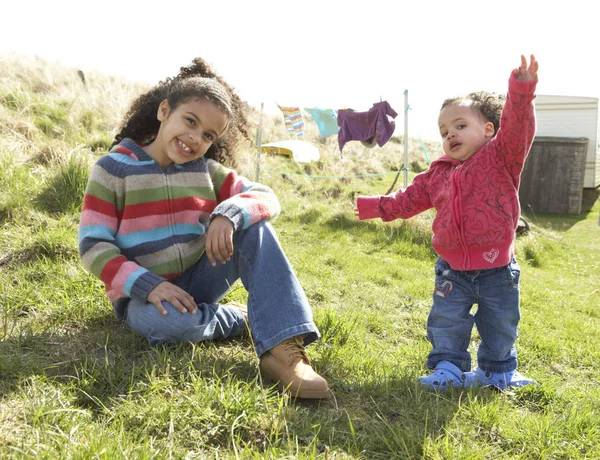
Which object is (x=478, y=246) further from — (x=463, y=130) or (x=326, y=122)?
(x=326, y=122)

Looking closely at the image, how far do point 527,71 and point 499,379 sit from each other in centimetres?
139

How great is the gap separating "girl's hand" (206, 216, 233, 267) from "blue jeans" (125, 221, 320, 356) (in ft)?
0.40

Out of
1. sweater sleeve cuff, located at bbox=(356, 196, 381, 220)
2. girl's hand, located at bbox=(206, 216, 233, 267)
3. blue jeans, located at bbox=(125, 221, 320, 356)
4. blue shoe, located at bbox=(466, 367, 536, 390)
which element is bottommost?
Answer: blue shoe, located at bbox=(466, 367, 536, 390)

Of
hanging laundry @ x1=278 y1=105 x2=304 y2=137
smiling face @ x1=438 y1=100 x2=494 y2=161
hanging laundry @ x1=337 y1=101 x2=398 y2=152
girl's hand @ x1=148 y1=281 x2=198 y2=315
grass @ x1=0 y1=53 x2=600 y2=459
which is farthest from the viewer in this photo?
hanging laundry @ x1=278 y1=105 x2=304 y2=137

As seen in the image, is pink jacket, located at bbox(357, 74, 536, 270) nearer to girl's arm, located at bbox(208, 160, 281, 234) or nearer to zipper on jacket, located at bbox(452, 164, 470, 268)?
zipper on jacket, located at bbox(452, 164, 470, 268)

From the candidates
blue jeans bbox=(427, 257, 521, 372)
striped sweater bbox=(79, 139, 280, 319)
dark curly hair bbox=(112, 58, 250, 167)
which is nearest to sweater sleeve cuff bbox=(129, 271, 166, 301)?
striped sweater bbox=(79, 139, 280, 319)

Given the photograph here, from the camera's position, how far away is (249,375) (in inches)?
80.8

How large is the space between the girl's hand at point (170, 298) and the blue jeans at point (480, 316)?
1189 millimetres

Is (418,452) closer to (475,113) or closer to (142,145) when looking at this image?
(475,113)

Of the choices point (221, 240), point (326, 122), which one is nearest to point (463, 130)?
point (221, 240)

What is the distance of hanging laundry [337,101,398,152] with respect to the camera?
8.02 meters

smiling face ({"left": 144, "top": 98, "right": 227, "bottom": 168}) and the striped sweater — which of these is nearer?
the striped sweater

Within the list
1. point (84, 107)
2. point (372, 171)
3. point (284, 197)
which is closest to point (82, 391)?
point (284, 197)

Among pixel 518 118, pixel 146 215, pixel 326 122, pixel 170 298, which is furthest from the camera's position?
pixel 326 122
